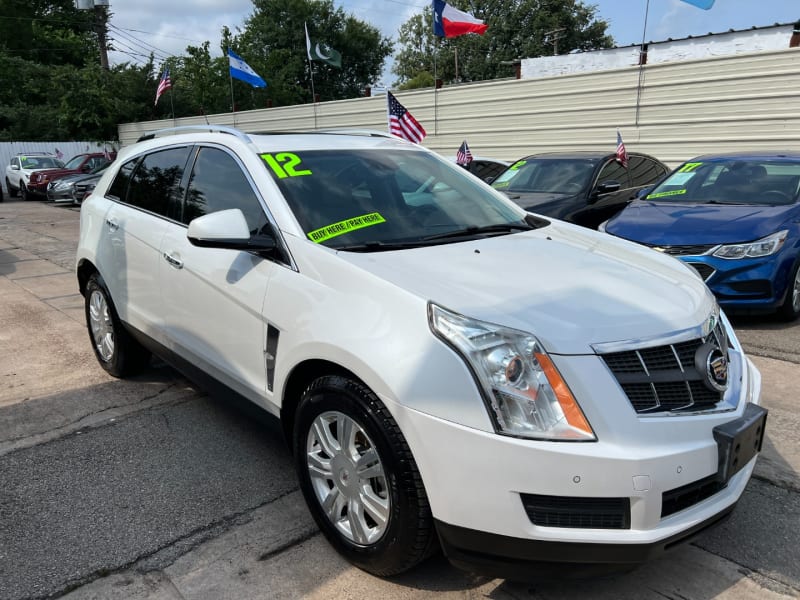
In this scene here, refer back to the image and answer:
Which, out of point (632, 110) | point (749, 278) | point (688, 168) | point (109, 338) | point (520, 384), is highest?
point (632, 110)

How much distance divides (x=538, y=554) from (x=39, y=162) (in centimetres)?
2606

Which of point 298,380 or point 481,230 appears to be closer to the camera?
point 298,380

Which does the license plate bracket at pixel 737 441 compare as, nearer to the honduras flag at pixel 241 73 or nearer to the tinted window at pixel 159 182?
the tinted window at pixel 159 182

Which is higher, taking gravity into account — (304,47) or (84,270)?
(304,47)

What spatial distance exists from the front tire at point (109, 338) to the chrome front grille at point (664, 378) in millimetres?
3502

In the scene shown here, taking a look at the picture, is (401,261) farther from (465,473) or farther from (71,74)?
(71,74)

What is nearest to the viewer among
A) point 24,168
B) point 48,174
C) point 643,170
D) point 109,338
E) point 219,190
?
point 219,190

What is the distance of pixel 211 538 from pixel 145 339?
168cm

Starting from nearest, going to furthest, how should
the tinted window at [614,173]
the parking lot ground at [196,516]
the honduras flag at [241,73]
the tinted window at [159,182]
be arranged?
the parking lot ground at [196,516], the tinted window at [159,182], the tinted window at [614,173], the honduras flag at [241,73]

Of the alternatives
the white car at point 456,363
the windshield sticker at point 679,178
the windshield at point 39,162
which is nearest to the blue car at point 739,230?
the windshield sticker at point 679,178

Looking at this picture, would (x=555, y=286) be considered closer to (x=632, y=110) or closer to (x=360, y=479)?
(x=360, y=479)

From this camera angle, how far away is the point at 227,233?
284 centimetres

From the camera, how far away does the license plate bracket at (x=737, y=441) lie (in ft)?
Answer: 7.20

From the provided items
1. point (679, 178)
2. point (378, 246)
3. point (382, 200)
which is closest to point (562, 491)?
point (378, 246)
